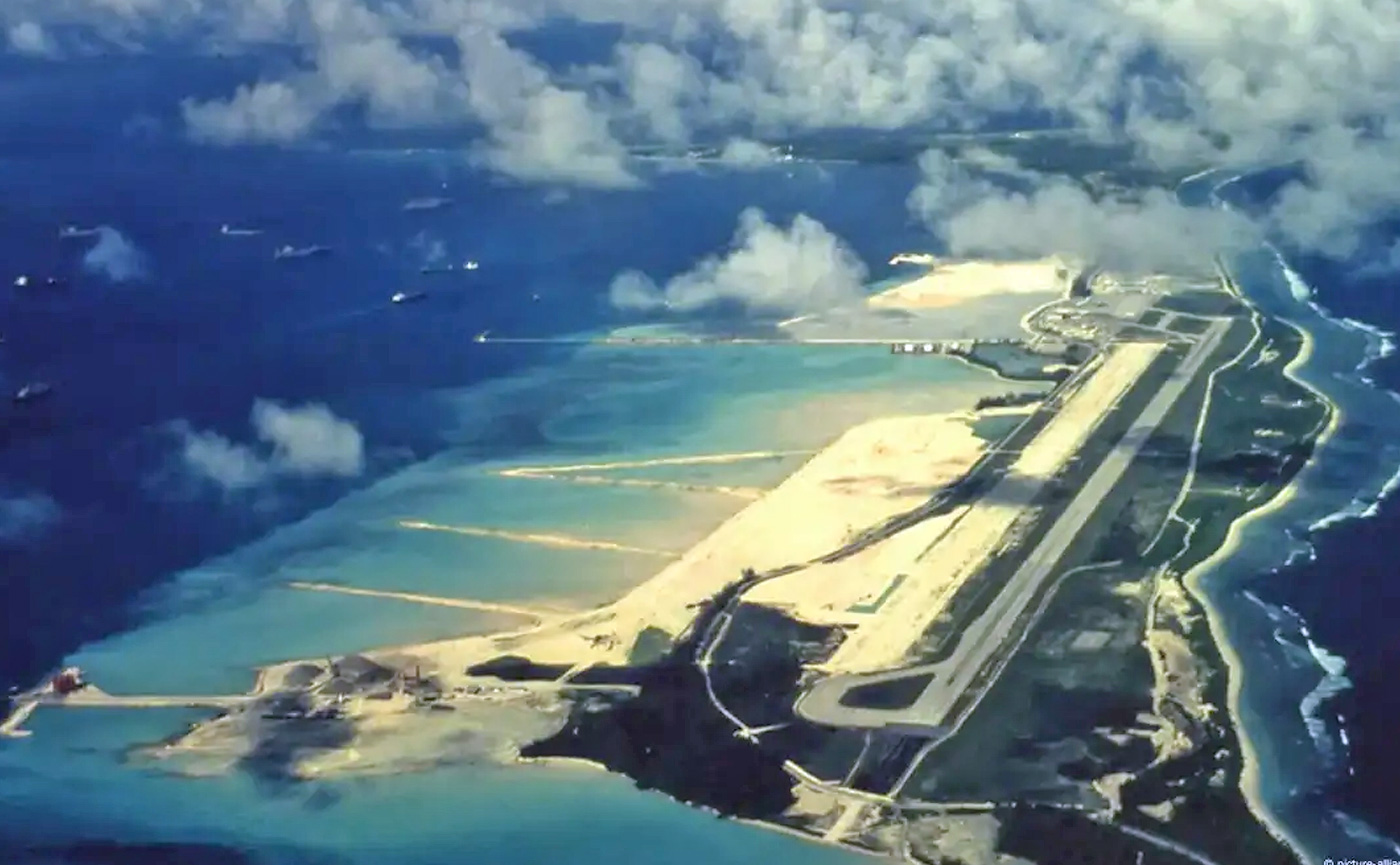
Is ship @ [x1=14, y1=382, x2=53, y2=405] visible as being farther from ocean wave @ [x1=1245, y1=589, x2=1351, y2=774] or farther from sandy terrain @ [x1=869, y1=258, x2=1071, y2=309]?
ocean wave @ [x1=1245, y1=589, x2=1351, y2=774]

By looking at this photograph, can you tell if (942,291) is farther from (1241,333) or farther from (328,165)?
(328,165)

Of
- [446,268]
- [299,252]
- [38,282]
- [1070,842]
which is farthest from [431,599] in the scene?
[299,252]

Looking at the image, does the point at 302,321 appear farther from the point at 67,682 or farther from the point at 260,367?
the point at 67,682

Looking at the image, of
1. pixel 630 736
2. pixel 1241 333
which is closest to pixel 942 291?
pixel 1241 333

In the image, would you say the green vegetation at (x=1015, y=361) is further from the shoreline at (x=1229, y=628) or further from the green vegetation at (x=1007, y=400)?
the shoreline at (x=1229, y=628)

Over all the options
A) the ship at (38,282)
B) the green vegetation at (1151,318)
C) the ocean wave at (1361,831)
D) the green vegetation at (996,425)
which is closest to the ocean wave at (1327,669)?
the ocean wave at (1361,831)

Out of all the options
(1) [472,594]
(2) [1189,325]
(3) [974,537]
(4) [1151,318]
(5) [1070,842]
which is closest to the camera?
(5) [1070,842]

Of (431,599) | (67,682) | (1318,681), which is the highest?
(431,599)

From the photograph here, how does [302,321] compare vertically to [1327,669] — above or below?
above
